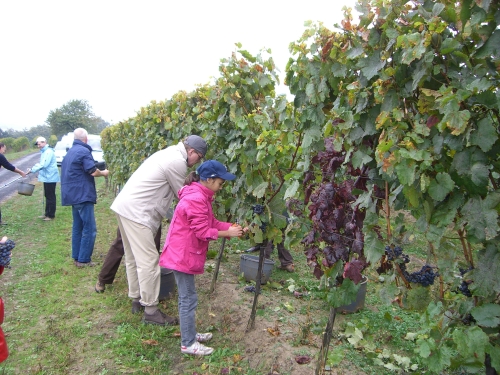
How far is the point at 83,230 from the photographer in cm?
581

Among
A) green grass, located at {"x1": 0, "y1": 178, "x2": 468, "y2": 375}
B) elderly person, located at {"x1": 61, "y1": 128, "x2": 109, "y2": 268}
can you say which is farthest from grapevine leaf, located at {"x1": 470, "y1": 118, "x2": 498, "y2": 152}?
elderly person, located at {"x1": 61, "y1": 128, "x2": 109, "y2": 268}

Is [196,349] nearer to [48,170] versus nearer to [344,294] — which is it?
[344,294]

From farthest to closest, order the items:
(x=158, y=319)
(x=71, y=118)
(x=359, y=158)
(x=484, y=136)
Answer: (x=71, y=118)
(x=158, y=319)
(x=359, y=158)
(x=484, y=136)

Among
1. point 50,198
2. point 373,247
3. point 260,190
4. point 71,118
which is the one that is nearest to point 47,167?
point 50,198

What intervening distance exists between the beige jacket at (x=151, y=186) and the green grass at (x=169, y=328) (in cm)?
111

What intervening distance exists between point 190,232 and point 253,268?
6.69 ft

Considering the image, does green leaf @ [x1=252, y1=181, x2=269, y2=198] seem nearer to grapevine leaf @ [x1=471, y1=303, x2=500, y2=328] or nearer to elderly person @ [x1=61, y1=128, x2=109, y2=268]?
grapevine leaf @ [x1=471, y1=303, x2=500, y2=328]

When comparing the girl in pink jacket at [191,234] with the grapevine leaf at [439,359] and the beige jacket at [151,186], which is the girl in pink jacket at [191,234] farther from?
the grapevine leaf at [439,359]

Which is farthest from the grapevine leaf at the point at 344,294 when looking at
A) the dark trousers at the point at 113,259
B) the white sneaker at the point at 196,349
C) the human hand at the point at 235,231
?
the dark trousers at the point at 113,259

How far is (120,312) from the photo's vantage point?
14.3 ft

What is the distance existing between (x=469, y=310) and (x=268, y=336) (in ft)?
7.63

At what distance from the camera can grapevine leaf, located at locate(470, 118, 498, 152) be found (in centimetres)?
156

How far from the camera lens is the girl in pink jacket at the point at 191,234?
325cm

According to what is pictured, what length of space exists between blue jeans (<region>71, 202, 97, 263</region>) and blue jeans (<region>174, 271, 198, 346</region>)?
2.86 metres
